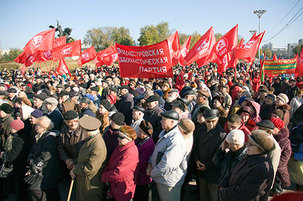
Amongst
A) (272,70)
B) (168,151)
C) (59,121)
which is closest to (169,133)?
(168,151)

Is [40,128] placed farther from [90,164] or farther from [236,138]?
[236,138]

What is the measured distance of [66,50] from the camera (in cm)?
1224

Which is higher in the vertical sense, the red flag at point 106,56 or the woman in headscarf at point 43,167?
the red flag at point 106,56

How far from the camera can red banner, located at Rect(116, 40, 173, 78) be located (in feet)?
22.0

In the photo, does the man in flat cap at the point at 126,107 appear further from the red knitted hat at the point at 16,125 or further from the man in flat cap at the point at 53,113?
the red knitted hat at the point at 16,125

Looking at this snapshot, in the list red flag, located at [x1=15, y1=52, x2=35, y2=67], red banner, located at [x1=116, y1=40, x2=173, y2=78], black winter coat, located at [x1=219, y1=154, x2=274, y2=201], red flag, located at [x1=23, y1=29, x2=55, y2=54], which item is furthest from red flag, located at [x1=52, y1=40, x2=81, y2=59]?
black winter coat, located at [x1=219, y1=154, x2=274, y2=201]

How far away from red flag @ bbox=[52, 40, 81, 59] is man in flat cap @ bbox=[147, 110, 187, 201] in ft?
32.9

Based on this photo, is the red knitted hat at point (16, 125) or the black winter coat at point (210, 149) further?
the red knitted hat at point (16, 125)

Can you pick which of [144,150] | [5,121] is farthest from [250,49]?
[5,121]

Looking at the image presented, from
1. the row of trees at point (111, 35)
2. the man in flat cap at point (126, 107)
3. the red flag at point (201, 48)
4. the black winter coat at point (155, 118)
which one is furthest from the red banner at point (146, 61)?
the row of trees at point (111, 35)

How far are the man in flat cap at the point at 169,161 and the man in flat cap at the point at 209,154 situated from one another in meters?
0.36

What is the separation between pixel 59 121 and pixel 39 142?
1557 mm

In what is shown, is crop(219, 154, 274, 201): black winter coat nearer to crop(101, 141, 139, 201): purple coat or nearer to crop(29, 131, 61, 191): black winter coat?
crop(101, 141, 139, 201): purple coat

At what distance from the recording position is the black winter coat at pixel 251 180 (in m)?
2.59
